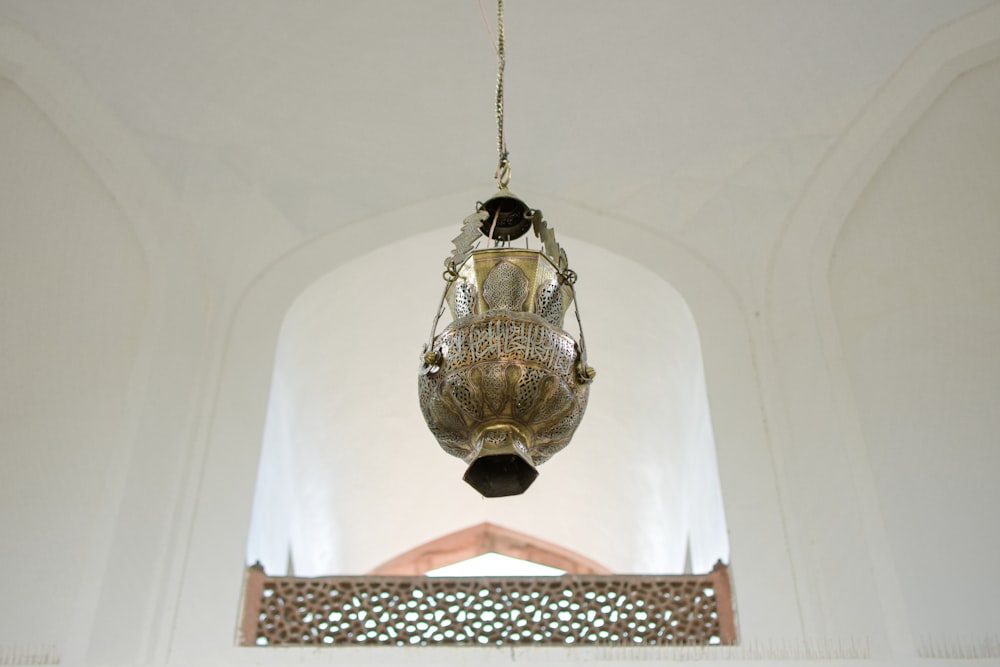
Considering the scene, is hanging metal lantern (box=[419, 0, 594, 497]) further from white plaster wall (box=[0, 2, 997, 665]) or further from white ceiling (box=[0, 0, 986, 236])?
white ceiling (box=[0, 0, 986, 236])

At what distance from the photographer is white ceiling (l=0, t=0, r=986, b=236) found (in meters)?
5.05

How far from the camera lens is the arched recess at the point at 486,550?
7285mm

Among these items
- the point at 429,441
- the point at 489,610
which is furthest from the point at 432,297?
the point at 489,610

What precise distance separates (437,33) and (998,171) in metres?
2.53

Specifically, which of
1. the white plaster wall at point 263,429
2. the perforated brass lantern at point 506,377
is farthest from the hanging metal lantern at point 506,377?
the white plaster wall at point 263,429

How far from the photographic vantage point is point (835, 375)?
191 inches

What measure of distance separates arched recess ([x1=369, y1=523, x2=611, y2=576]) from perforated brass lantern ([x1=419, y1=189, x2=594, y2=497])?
15.4ft

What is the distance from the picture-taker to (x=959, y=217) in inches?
201

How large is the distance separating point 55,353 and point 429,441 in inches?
91.5

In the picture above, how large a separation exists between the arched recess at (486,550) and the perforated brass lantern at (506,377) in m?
4.70

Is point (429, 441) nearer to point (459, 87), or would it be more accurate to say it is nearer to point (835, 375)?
point (459, 87)

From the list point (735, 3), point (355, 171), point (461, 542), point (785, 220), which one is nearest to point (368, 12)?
point (355, 171)

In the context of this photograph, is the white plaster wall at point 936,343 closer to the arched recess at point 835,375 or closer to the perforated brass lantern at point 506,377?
the arched recess at point 835,375

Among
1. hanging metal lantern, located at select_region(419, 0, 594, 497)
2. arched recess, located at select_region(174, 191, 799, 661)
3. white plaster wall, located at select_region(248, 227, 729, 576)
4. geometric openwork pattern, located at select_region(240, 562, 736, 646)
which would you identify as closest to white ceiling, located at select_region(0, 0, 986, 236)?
arched recess, located at select_region(174, 191, 799, 661)
